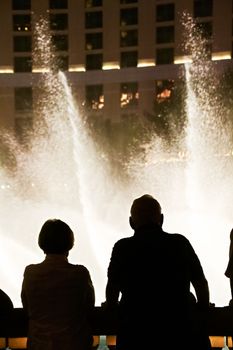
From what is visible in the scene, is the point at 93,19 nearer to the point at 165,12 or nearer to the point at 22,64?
the point at 165,12

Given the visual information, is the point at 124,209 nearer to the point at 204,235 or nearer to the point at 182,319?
the point at 204,235

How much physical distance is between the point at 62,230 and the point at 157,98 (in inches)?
1769

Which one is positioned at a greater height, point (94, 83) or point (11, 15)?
point (11, 15)

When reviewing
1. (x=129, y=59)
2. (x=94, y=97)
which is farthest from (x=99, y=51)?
(x=94, y=97)

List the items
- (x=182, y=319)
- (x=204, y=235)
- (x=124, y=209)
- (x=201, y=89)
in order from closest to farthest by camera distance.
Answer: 1. (x=182, y=319)
2. (x=204, y=235)
3. (x=124, y=209)
4. (x=201, y=89)

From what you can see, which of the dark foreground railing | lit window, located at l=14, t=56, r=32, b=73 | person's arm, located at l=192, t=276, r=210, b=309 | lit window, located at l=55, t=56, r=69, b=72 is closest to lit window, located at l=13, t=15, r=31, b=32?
lit window, located at l=14, t=56, r=32, b=73

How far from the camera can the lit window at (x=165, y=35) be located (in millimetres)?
46312

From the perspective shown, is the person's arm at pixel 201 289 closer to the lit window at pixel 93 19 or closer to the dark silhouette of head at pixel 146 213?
the dark silhouette of head at pixel 146 213

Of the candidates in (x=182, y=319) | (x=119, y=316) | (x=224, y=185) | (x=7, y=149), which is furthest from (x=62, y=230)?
(x=7, y=149)

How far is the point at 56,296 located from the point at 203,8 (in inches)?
1805

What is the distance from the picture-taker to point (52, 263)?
2848 mm

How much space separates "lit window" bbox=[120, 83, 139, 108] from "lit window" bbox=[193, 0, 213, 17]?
7939 mm

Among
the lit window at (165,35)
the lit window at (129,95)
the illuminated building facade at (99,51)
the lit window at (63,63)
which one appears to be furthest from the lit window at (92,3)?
the lit window at (129,95)

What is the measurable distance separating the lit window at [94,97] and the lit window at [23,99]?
203 inches
